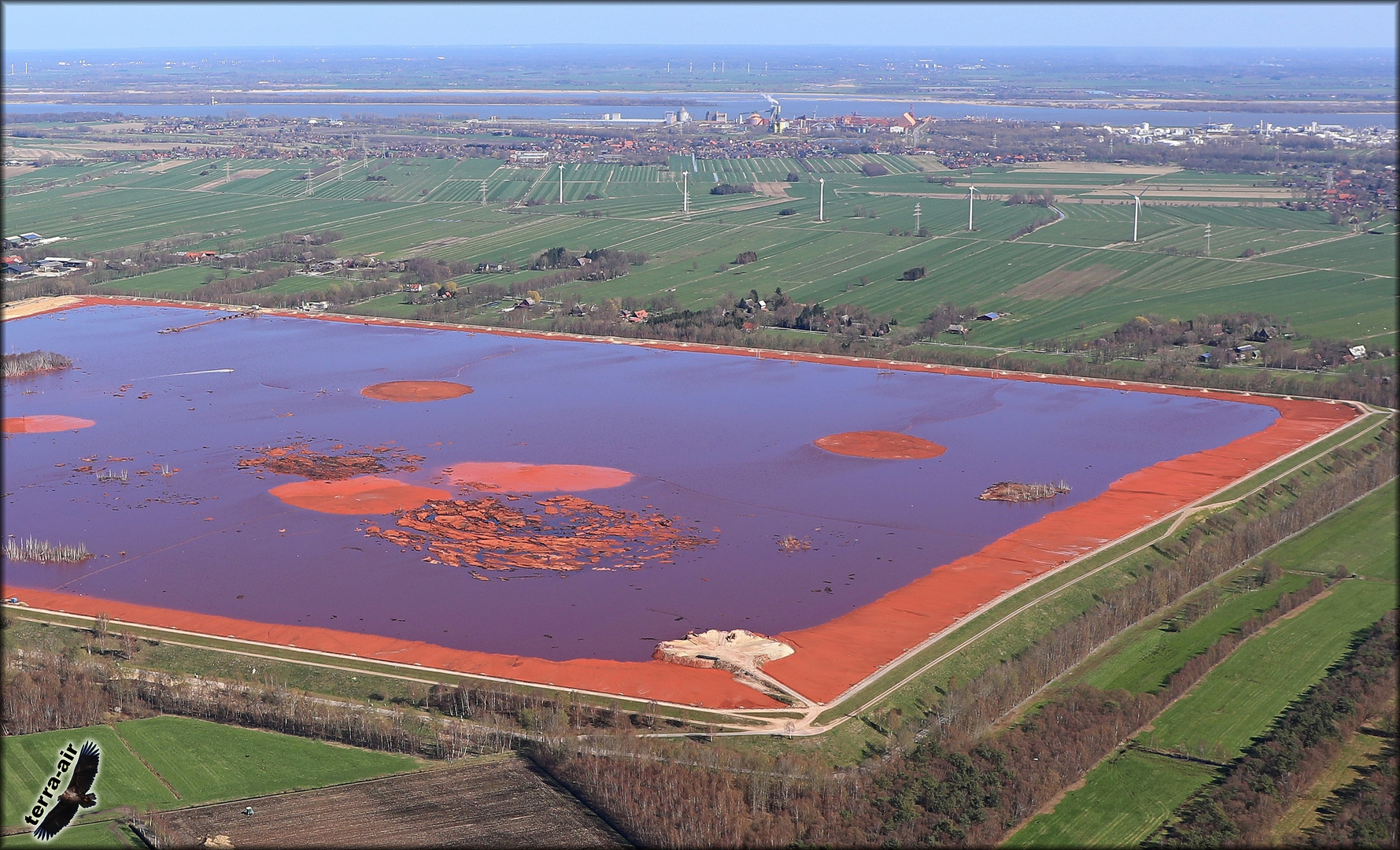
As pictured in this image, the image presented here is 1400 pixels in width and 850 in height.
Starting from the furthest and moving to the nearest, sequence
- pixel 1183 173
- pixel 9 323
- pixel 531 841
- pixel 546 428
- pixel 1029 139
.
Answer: pixel 1029 139 < pixel 1183 173 < pixel 9 323 < pixel 546 428 < pixel 531 841

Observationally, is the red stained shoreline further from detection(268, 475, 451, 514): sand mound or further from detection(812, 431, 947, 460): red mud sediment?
detection(268, 475, 451, 514): sand mound

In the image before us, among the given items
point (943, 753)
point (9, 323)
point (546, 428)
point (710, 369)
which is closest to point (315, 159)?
point (9, 323)

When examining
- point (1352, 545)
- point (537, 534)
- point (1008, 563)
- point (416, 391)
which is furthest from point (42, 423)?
point (1352, 545)

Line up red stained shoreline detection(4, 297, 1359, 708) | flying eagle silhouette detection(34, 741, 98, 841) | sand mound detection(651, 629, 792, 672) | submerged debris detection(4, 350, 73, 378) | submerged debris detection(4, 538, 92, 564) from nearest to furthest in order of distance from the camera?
1. flying eagle silhouette detection(34, 741, 98, 841)
2. red stained shoreline detection(4, 297, 1359, 708)
3. sand mound detection(651, 629, 792, 672)
4. submerged debris detection(4, 538, 92, 564)
5. submerged debris detection(4, 350, 73, 378)

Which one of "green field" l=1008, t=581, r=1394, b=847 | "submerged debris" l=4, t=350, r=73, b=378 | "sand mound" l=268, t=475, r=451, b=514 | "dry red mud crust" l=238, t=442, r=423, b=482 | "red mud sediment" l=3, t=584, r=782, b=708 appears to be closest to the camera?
"green field" l=1008, t=581, r=1394, b=847

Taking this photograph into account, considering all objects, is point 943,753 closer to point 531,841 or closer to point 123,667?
point 531,841

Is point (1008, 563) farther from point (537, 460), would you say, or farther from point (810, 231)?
point (810, 231)

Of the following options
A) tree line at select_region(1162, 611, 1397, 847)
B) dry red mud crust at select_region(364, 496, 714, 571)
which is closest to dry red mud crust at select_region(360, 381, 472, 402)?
dry red mud crust at select_region(364, 496, 714, 571)
